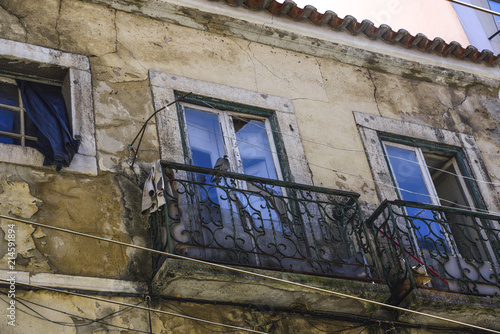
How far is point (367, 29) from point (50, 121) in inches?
156

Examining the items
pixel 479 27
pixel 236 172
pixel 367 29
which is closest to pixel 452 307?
pixel 236 172

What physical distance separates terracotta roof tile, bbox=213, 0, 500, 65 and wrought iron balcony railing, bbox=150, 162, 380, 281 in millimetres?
2137

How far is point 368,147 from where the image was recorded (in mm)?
7742

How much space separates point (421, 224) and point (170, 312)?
322cm

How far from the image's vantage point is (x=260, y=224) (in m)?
6.55

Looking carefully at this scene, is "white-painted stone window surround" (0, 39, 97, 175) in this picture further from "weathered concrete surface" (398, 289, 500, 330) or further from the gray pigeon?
"weathered concrete surface" (398, 289, 500, 330)

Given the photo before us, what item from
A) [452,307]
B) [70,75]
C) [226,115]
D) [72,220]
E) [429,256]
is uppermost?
[70,75]

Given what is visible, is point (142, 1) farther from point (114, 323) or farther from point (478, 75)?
point (478, 75)

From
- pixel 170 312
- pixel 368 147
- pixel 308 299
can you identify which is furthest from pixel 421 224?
pixel 170 312

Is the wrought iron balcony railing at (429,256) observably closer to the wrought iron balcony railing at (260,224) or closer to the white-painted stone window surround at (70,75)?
the wrought iron balcony railing at (260,224)

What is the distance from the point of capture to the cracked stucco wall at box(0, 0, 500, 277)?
591 centimetres

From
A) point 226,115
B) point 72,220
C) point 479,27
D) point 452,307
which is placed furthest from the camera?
point 479,27

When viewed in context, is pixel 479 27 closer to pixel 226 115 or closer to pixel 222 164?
pixel 226 115

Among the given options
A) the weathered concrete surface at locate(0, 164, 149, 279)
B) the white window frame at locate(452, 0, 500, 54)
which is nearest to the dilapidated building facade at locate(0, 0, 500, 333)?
the weathered concrete surface at locate(0, 164, 149, 279)
